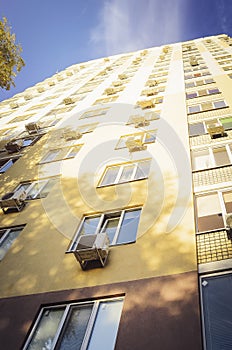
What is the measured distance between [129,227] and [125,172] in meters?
3.61

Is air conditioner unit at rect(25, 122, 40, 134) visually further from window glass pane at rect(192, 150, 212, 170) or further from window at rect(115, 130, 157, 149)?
window glass pane at rect(192, 150, 212, 170)

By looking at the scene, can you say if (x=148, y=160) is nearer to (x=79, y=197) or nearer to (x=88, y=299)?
(x=79, y=197)

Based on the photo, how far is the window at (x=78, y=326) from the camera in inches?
212

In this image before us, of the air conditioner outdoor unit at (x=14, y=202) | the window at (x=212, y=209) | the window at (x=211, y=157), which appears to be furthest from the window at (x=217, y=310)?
the air conditioner outdoor unit at (x=14, y=202)

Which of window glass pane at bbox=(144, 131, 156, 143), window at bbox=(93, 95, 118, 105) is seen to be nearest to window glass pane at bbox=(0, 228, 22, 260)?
window glass pane at bbox=(144, 131, 156, 143)

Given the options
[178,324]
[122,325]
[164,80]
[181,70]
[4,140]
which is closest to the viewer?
[178,324]

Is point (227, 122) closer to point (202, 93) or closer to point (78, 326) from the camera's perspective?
point (202, 93)

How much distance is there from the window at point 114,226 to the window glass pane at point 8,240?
7.75 feet

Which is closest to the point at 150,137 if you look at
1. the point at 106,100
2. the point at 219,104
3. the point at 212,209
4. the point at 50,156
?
the point at 219,104

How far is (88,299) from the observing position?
619 cm

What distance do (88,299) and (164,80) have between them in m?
21.8

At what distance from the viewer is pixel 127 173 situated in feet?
37.0

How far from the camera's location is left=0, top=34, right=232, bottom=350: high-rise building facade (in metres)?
5.41

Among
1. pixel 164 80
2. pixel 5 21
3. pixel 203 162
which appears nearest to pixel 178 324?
pixel 203 162
